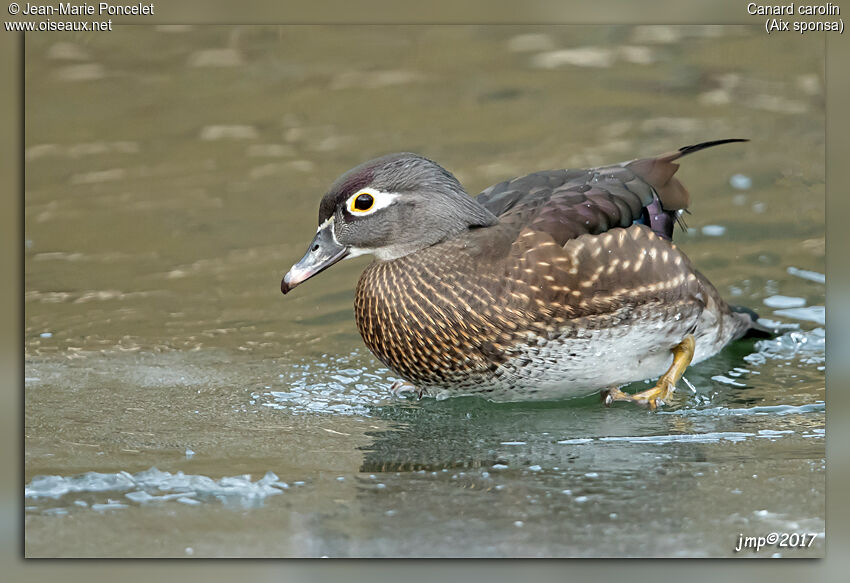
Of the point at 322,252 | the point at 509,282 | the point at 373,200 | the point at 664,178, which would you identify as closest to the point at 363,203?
the point at 373,200

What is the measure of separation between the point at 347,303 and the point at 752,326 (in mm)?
2235

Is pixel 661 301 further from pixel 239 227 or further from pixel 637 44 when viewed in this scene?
pixel 637 44

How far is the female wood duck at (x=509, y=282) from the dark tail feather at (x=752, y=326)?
63cm

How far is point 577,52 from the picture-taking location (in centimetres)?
948

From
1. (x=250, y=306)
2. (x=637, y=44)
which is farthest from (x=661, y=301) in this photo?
(x=637, y=44)

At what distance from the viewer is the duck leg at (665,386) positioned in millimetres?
5539

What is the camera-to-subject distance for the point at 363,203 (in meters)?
5.38

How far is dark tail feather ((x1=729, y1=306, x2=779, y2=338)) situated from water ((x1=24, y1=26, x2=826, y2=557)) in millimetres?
63

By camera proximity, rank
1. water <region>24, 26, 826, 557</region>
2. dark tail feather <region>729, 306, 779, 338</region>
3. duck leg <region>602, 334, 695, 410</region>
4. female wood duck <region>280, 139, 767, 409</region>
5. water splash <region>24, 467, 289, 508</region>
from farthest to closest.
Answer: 1. dark tail feather <region>729, 306, 779, 338</region>
2. duck leg <region>602, 334, 695, 410</region>
3. female wood duck <region>280, 139, 767, 409</region>
4. water splash <region>24, 467, 289, 508</region>
5. water <region>24, 26, 826, 557</region>

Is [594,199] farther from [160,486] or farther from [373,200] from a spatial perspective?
[160,486]

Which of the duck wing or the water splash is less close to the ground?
the duck wing

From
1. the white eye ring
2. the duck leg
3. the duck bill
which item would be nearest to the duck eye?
the white eye ring

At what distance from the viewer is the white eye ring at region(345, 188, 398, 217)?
5.34 metres

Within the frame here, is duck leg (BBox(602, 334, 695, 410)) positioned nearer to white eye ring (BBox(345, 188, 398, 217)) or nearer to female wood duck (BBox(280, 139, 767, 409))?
female wood duck (BBox(280, 139, 767, 409))
